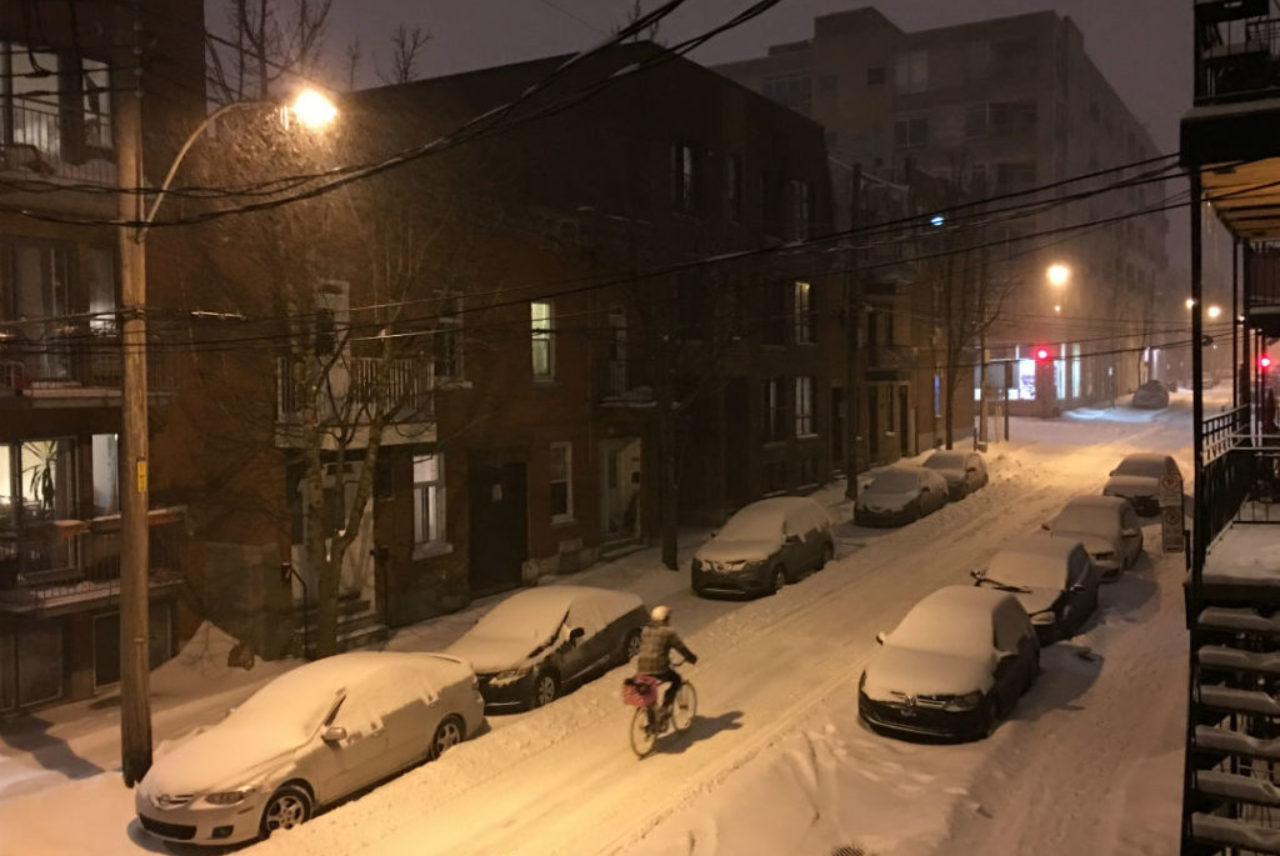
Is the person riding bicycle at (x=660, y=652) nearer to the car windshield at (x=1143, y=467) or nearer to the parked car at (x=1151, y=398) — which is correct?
the car windshield at (x=1143, y=467)

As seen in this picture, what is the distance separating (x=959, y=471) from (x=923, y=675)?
19845 mm

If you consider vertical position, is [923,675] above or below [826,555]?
above

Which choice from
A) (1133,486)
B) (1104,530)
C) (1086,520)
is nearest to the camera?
(1104,530)

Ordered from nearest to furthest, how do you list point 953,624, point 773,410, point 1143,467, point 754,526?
point 953,624
point 754,526
point 1143,467
point 773,410

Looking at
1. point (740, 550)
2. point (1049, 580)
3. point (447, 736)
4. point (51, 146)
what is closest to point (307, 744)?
point (447, 736)

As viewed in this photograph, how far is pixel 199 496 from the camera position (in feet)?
57.3

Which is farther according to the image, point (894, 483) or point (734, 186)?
point (734, 186)

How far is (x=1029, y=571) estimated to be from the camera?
17359 mm

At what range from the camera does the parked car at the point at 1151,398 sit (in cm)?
6588

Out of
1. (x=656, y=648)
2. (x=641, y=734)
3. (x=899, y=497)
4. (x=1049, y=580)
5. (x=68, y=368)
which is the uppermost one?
(x=68, y=368)

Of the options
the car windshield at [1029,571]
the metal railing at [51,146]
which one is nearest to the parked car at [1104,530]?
the car windshield at [1029,571]

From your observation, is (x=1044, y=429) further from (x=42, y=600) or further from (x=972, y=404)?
(x=42, y=600)

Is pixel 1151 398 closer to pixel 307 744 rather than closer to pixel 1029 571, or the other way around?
pixel 1029 571

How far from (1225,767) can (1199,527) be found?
2.78 metres
